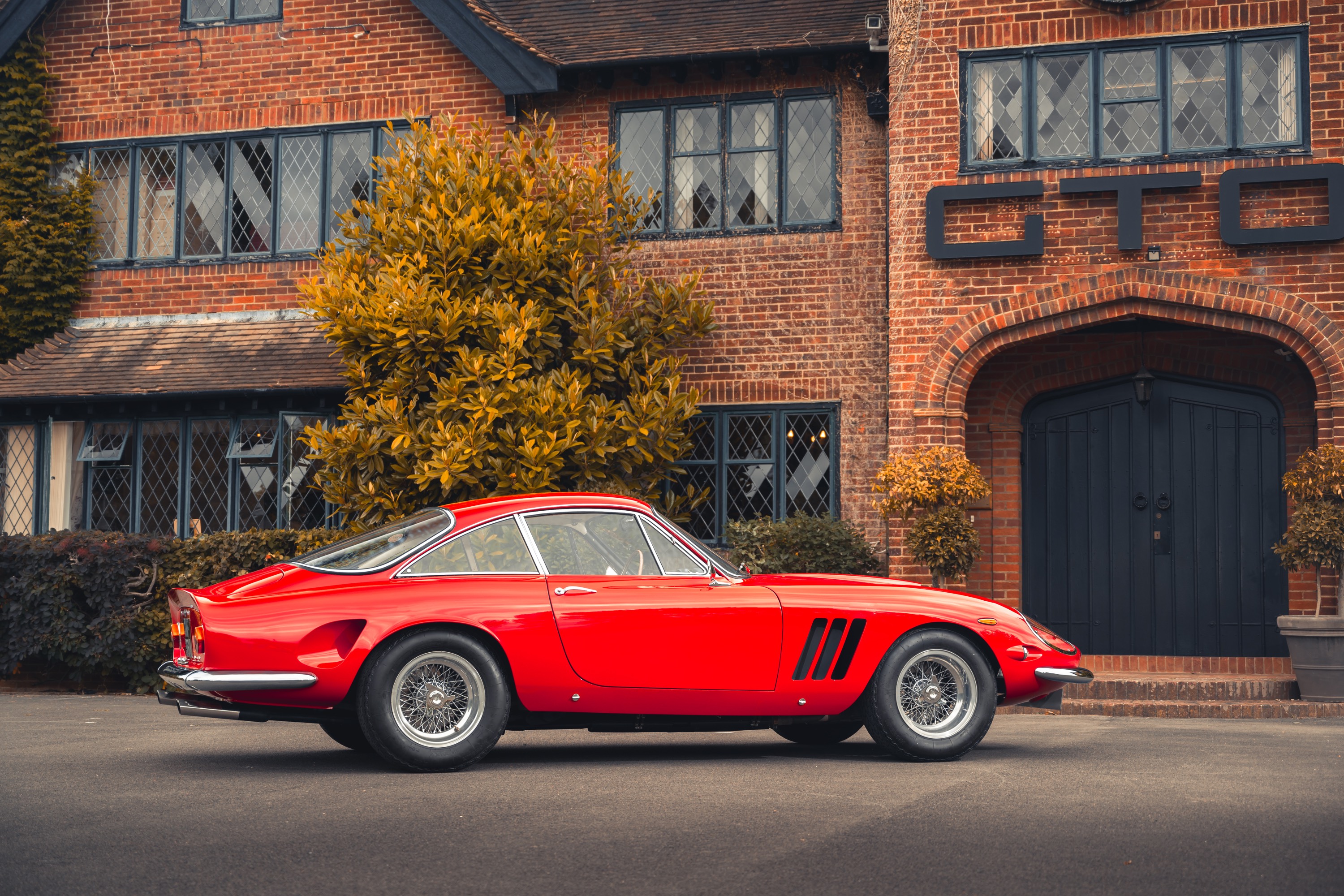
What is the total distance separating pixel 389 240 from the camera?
13.3m

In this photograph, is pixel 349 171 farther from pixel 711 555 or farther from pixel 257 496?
pixel 711 555

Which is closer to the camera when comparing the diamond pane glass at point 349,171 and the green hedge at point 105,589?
the green hedge at point 105,589

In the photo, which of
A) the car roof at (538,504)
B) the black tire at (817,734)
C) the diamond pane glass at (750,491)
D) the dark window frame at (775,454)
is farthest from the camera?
the diamond pane glass at (750,491)

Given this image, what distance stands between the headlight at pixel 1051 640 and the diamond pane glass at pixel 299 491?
9.28 meters

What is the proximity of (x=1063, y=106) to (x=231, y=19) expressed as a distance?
31.4ft

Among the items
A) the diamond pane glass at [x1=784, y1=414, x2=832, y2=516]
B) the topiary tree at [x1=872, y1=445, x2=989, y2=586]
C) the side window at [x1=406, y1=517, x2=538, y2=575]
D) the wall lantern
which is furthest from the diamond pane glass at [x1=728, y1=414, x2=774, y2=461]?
the side window at [x1=406, y1=517, x2=538, y2=575]

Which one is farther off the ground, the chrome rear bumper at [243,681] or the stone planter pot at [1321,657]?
the chrome rear bumper at [243,681]

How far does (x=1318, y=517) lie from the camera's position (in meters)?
12.1

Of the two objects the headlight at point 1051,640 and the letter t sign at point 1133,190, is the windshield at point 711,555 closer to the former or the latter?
the headlight at point 1051,640

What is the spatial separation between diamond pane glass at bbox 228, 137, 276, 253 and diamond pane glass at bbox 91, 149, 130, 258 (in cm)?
142

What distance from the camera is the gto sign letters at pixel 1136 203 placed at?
41.1 feet

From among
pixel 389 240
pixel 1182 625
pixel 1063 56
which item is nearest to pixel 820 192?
pixel 1063 56

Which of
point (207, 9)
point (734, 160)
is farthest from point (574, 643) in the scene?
point (207, 9)

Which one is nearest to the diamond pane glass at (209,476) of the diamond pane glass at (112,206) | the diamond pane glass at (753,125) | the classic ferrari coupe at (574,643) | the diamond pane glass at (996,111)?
the diamond pane glass at (112,206)
